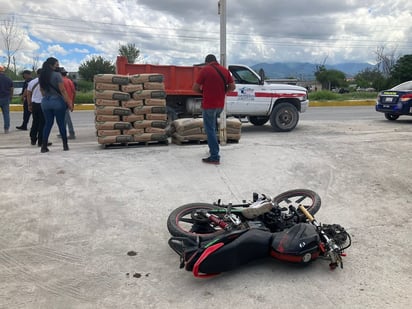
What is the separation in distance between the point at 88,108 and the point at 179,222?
1906 cm

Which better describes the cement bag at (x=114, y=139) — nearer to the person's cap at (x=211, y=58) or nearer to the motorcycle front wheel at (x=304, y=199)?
the person's cap at (x=211, y=58)

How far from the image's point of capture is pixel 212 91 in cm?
613

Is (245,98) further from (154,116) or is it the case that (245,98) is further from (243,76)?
(154,116)

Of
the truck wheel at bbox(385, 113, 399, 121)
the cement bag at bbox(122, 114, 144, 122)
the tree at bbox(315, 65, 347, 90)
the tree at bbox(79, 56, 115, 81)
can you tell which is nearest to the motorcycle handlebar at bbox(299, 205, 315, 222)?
the cement bag at bbox(122, 114, 144, 122)

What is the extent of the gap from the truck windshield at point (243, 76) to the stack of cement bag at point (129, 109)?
3291 mm

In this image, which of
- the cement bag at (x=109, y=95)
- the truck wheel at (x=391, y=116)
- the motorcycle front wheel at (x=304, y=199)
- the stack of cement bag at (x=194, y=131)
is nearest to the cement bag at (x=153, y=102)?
the cement bag at (x=109, y=95)

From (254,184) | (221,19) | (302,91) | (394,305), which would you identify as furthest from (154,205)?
(302,91)

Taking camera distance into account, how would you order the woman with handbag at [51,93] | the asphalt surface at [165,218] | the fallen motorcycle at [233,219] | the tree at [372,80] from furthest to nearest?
the tree at [372,80] < the woman with handbag at [51,93] < the fallen motorcycle at [233,219] < the asphalt surface at [165,218]

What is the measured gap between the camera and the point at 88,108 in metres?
21.6

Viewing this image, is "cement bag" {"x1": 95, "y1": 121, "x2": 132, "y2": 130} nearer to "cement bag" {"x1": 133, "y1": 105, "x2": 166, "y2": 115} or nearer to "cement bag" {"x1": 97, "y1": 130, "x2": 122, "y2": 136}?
"cement bag" {"x1": 97, "y1": 130, "x2": 122, "y2": 136}

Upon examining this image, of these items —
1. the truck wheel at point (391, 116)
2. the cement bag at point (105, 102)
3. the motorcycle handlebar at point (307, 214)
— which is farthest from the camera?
the truck wheel at point (391, 116)

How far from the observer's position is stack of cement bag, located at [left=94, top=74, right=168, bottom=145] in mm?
7527

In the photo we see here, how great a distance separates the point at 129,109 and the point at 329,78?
2146 inches

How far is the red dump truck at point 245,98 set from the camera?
10.4 m
